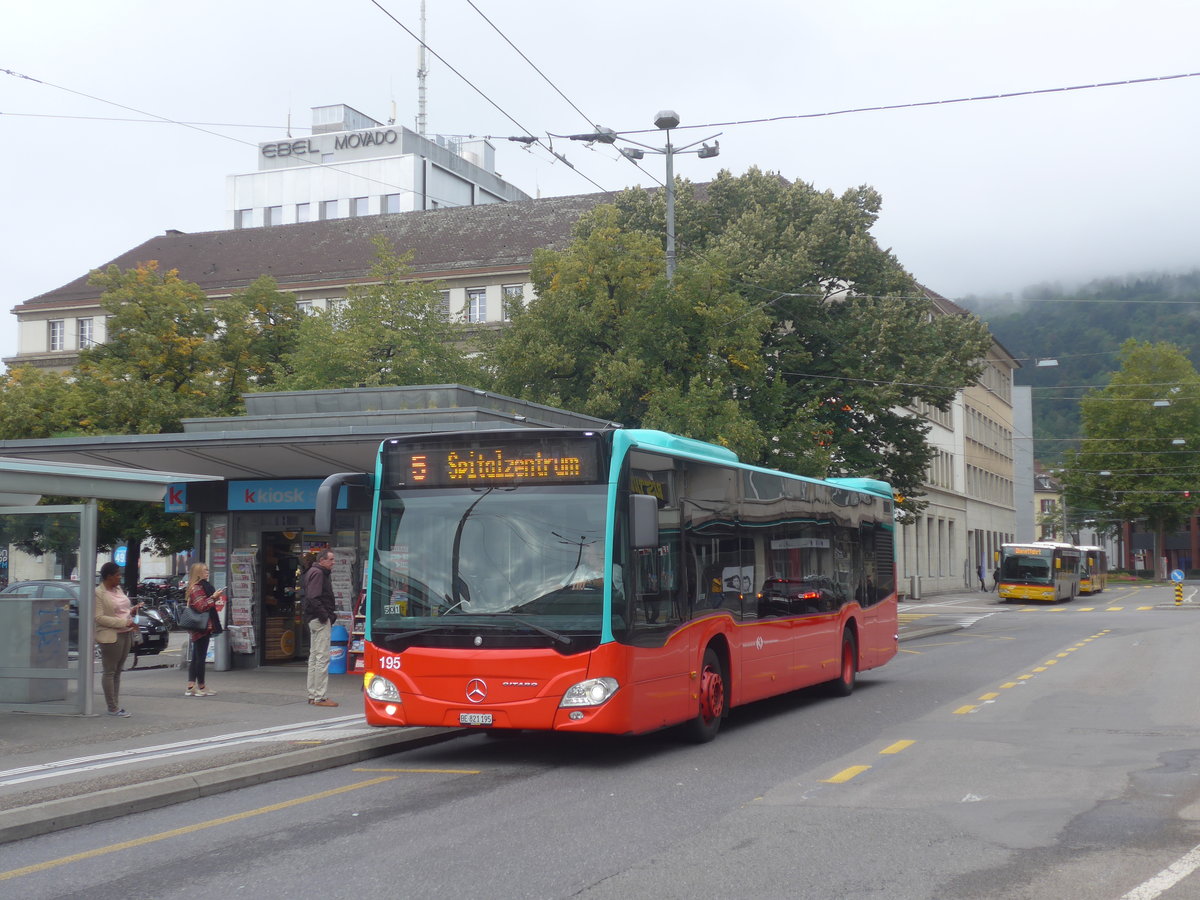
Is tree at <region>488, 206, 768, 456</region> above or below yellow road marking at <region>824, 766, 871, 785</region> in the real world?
above

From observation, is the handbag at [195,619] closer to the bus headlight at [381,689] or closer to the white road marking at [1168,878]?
the bus headlight at [381,689]

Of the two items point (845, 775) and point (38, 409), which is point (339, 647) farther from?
point (38, 409)

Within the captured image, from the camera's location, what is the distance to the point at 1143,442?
91.2 m

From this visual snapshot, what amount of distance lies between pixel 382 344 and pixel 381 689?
82.1 feet

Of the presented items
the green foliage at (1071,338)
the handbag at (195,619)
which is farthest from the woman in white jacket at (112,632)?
the green foliage at (1071,338)

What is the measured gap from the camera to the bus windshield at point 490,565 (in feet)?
36.7

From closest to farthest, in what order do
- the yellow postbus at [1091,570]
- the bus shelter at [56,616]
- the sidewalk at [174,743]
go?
the sidewalk at [174,743] → the bus shelter at [56,616] → the yellow postbus at [1091,570]

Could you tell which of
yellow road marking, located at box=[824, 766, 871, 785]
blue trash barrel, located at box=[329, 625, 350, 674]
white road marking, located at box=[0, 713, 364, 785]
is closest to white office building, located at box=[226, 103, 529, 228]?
blue trash barrel, located at box=[329, 625, 350, 674]

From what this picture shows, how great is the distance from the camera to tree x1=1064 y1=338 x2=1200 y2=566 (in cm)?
9062

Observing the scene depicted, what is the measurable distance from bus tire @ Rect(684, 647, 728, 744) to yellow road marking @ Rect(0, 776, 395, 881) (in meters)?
3.27

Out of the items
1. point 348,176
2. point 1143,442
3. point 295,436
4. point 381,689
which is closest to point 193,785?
point 381,689

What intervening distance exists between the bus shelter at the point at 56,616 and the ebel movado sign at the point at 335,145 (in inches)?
3093

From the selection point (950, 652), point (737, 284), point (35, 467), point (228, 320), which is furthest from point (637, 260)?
point (35, 467)

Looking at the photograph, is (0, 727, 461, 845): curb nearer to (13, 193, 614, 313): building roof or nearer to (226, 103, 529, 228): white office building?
(13, 193, 614, 313): building roof
